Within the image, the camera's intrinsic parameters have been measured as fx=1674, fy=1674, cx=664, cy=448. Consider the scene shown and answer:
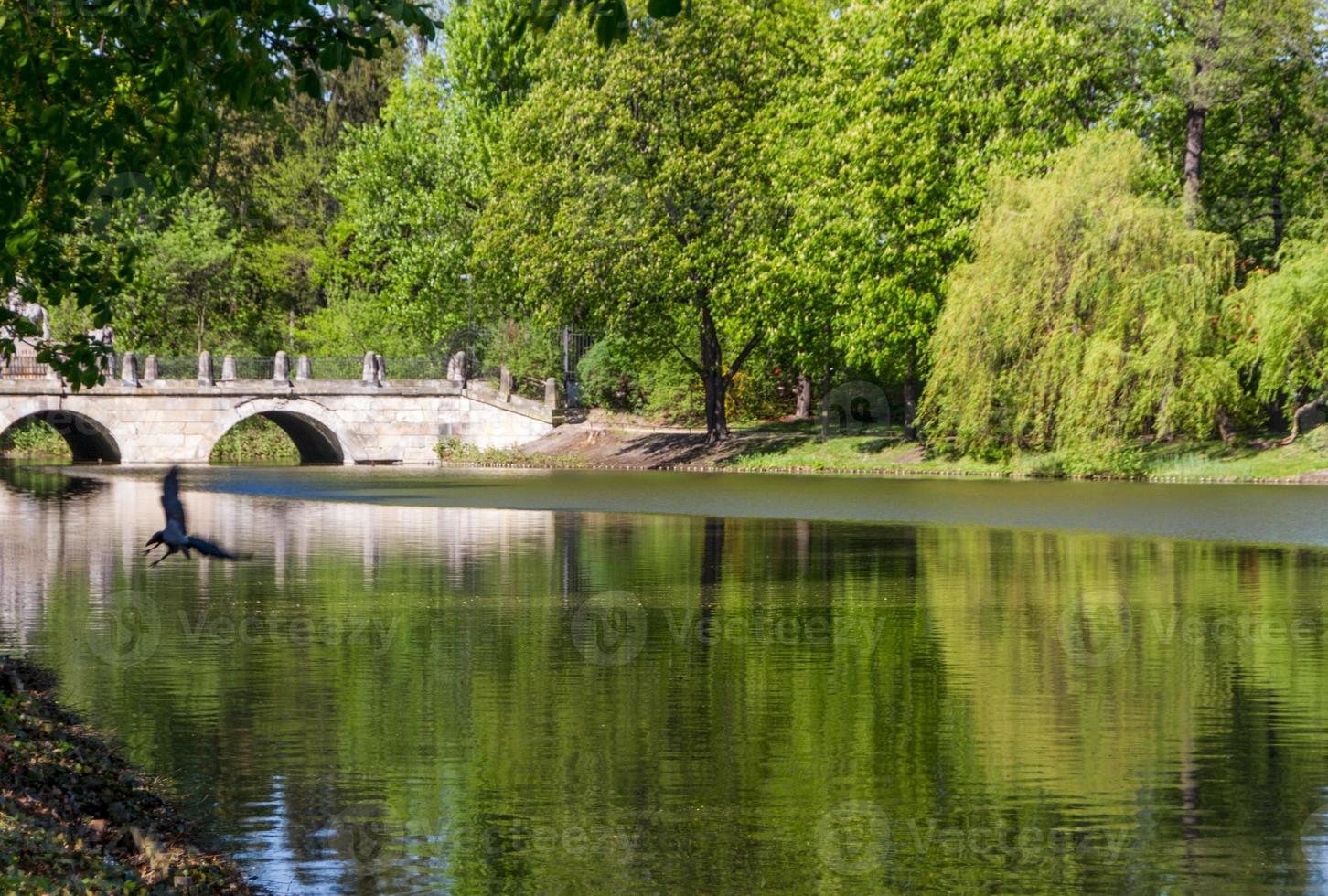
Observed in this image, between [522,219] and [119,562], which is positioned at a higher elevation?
[522,219]

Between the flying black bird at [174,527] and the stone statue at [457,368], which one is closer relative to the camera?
the flying black bird at [174,527]

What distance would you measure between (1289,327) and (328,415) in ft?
131

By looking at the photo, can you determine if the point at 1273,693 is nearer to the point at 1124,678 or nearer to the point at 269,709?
the point at 1124,678

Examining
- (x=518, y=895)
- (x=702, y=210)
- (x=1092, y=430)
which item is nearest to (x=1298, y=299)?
(x=1092, y=430)

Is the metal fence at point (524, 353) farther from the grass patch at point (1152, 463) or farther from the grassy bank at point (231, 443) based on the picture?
the grass patch at point (1152, 463)

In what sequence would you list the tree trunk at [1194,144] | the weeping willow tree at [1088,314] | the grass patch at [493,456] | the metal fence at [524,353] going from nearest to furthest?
the weeping willow tree at [1088,314] → the tree trunk at [1194,144] → the grass patch at [493,456] → the metal fence at [524,353]

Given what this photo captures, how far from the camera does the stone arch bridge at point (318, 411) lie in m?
66.8

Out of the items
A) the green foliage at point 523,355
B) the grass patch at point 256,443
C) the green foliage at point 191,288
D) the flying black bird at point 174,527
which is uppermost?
the green foliage at point 191,288

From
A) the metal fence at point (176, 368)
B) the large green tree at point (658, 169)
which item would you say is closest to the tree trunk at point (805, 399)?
the large green tree at point (658, 169)

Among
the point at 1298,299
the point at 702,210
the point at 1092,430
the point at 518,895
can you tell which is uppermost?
the point at 702,210

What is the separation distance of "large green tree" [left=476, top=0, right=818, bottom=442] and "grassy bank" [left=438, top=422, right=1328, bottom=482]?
174 inches

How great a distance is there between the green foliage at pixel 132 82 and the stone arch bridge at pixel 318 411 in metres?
54.1

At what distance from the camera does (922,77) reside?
50719 mm

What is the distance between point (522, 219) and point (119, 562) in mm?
36478
